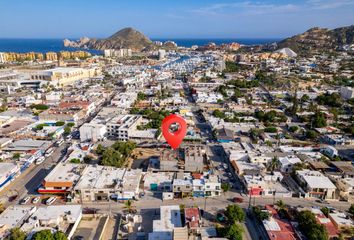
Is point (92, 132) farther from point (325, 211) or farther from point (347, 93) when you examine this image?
point (347, 93)

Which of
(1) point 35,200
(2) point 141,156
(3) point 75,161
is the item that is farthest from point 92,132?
(1) point 35,200

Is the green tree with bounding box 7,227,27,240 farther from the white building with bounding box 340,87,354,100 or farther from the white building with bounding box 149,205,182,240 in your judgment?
the white building with bounding box 340,87,354,100

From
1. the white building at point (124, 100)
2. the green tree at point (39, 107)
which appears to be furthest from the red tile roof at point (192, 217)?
the green tree at point (39, 107)

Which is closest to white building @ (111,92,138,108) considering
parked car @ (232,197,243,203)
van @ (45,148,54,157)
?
van @ (45,148,54,157)

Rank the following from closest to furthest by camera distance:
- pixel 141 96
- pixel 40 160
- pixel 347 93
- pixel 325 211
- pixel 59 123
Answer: pixel 325 211 < pixel 40 160 < pixel 59 123 < pixel 347 93 < pixel 141 96

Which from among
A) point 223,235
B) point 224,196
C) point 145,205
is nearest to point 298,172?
point 224,196

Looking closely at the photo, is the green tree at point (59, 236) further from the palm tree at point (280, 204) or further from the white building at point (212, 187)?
the palm tree at point (280, 204)
